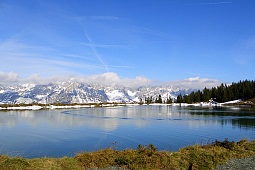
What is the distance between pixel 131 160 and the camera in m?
19.5

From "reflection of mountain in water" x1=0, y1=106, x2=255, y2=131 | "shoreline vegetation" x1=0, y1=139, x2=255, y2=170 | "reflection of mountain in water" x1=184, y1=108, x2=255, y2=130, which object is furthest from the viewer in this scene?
"reflection of mountain in water" x1=184, y1=108, x2=255, y2=130

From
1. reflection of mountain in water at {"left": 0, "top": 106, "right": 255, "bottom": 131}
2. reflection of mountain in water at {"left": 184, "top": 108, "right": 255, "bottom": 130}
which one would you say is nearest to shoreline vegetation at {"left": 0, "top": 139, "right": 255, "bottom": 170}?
reflection of mountain in water at {"left": 0, "top": 106, "right": 255, "bottom": 131}

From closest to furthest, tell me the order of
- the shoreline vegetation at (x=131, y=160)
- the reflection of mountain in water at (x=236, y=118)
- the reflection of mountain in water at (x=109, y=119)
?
the shoreline vegetation at (x=131, y=160) < the reflection of mountain in water at (x=109, y=119) < the reflection of mountain in water at (x=236, y=118)

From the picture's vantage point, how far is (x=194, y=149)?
77.2 ft

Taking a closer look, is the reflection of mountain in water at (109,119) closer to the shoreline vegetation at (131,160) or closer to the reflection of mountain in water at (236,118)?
the reflection of mountain in water at (236,118)

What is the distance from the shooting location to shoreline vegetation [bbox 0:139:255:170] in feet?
59.2

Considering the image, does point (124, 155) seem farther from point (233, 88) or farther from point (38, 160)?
point (233, 88)

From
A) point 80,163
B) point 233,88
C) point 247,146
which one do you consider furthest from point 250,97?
point 80,163

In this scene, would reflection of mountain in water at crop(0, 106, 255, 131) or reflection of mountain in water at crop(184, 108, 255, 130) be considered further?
reflection of mountain in water at crop(184, 108, 255, 130)

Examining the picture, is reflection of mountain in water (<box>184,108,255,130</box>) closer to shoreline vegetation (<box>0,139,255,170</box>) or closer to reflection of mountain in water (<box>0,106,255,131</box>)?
reflection of mountain in water (<box>0,106,255,131</box>)

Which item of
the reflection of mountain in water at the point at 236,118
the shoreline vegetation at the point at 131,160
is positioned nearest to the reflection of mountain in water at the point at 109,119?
the reflection of mountain in water at the point at 236,118

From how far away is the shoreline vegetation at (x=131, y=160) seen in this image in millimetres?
18047

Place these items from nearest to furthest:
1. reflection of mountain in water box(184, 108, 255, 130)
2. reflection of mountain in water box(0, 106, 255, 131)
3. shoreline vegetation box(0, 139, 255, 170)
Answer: shoreline vegetation box(0, 139, 255, 170), reflection of mountain in water box(0, 106, 255, 131), reflection of mountain in water box(184, 108, 255, 130)

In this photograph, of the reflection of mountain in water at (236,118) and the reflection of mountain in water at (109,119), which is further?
the reflection of mountain in water at (236,118)
